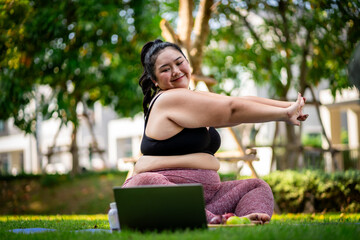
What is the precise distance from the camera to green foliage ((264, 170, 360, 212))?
823 centimetres

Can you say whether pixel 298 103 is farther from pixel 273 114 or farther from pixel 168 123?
pixel 168 123

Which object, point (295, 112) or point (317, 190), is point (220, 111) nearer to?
point (295, 112)

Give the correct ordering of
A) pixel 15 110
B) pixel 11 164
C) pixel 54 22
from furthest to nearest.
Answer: pixel 11 164
pixel 15 110
pixel 54 22

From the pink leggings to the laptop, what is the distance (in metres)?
0.32

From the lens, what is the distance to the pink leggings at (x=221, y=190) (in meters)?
3.44

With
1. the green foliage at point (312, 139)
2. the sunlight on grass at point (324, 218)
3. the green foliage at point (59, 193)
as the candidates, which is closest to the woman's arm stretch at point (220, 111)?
the sunlight on grass at point (324, 218)

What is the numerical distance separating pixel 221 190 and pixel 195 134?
1.48 feet

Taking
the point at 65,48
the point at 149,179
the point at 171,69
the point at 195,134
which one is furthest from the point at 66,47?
the point at 149,179

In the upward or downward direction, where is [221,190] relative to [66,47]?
downward

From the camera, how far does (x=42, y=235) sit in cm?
330

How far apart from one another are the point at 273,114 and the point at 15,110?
7986 millimetres

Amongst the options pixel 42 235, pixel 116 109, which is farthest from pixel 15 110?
pixel 42 235

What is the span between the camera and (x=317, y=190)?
27.5 feet

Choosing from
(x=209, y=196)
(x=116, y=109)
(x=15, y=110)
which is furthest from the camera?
(x=116, y=109)
